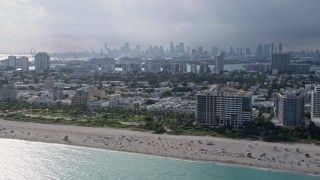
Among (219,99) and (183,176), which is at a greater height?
(219,99)

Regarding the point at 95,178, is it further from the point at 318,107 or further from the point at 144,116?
the point at 318,107

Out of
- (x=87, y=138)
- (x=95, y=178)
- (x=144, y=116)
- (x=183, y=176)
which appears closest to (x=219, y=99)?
(x=144, y=116)

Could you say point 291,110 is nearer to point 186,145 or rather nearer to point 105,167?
point 186,145

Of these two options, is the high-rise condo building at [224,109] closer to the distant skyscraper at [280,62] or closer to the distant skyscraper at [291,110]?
the distant skyscraper at [291,110]

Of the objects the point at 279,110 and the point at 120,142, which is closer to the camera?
the point at 120,142

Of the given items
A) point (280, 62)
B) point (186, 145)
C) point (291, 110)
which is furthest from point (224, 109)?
point (280, 62)

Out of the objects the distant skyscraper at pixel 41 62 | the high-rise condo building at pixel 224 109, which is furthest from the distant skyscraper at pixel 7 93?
the distant skyscraper at pixel 41 62

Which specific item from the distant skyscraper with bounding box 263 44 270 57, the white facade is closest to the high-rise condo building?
the white facade
